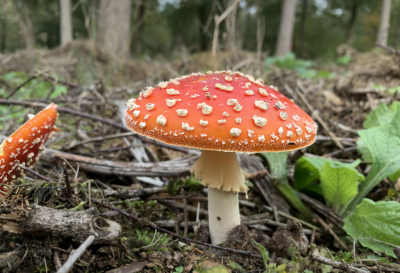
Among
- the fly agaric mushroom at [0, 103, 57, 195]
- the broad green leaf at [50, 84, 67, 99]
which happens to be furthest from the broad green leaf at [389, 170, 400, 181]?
the broad green leaf at [50, 84, 67, 99]

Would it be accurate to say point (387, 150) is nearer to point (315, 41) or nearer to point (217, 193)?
point (217, 193)

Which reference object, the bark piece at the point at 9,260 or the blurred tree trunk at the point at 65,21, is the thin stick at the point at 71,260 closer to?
the bark piece at the point at 9,260

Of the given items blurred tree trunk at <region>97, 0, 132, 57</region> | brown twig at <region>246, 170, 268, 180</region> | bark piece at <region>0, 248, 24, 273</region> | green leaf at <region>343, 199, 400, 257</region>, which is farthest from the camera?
blurred tree trunk at <region>97, 0, 132, 57</region>

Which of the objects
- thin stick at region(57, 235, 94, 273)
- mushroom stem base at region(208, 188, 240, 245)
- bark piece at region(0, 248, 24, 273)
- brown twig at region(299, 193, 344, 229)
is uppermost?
thin stick at region(57, 235, 94, 273)

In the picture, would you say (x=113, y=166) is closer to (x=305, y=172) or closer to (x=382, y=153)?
(x=305, y=172)

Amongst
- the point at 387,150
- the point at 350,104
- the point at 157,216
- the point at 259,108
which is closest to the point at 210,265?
the point at 157,216

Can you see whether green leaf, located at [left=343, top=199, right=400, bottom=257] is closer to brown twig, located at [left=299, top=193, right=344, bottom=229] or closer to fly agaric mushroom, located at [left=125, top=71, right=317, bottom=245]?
brown twig, located at [left=299, top=193, right=344, bottom=229]
